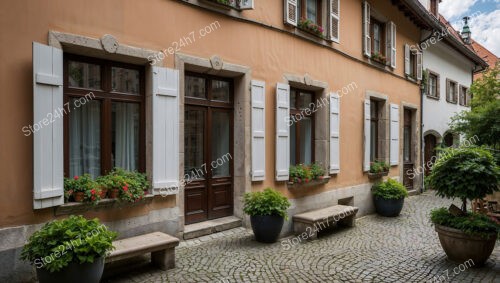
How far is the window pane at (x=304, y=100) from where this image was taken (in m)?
7.48

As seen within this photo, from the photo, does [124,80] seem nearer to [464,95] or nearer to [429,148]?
[429,148]

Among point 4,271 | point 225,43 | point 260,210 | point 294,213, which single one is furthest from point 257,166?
point 4,271

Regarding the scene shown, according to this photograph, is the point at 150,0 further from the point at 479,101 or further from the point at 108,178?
the point at 479,101

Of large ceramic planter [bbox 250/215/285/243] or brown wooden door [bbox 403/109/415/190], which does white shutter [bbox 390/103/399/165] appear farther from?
large ceramic planter [bbox 250/215/285/243]

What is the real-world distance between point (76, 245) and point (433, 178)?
4.84m

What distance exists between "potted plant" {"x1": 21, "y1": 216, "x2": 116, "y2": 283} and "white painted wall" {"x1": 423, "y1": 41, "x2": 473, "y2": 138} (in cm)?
1201

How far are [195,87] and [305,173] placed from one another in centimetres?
271

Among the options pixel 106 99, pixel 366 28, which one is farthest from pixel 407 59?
pixel 106 99

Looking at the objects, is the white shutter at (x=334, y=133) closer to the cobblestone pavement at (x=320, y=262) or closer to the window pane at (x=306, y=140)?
the window pane at (x=306, y=140)

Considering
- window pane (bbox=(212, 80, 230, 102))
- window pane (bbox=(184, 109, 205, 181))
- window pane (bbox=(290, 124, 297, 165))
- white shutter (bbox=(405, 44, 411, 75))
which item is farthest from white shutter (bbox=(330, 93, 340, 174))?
white shutter (bbox=(405, 44, 411, 75))

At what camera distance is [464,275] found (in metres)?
4.64

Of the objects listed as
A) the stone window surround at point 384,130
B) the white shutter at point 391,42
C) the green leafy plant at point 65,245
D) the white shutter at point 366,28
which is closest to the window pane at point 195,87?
the green leafy plant at point 65,245

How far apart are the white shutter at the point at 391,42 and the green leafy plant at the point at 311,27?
3.62m

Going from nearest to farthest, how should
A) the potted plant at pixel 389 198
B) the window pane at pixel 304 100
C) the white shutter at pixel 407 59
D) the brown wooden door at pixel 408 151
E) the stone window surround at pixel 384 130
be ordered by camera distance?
the window pane at pixel 304 100, the potted plant at pixel 389 198, the stone window surround at pixel 384 130, the white shutter at pixel 407 59, the brown wooden door at pixel 408 151
